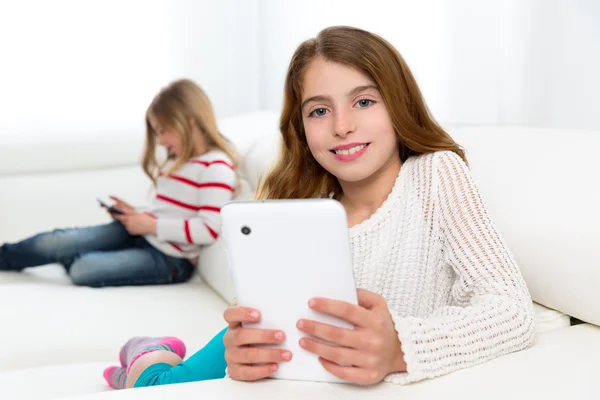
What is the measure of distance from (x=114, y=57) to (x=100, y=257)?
1.70 metres

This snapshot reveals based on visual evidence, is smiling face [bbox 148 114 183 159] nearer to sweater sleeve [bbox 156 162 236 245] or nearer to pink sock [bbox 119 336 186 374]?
sweater sleeve [bbox 156 162 236 245]

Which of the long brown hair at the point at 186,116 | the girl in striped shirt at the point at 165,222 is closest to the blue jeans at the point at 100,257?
the girl in striped shirt at the point at 165,222

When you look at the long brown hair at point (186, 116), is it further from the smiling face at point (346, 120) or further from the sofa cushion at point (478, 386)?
the sofa cushion at point (478, 386)

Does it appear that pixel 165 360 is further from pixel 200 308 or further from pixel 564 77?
pixel 564 77

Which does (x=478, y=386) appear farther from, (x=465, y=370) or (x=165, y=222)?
(x=165, y=222)

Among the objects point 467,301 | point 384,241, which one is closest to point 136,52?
point 384,241

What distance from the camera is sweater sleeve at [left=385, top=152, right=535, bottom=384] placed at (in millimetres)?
814

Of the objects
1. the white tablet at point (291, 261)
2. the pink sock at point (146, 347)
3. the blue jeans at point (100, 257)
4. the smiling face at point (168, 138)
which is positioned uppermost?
the white tablet at point (291, 261)

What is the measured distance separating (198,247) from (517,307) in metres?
1.35

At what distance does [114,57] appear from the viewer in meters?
3.50

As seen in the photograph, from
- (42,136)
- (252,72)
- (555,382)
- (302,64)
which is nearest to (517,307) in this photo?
(555,382)

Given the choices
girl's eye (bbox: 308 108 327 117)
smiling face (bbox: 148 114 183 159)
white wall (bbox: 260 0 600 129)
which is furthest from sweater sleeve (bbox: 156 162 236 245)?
girl's eye (bbox: 308 108 327 117)

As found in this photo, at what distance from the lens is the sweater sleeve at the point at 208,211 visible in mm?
2037

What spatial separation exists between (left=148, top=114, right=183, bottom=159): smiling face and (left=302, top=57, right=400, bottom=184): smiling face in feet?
3.85
